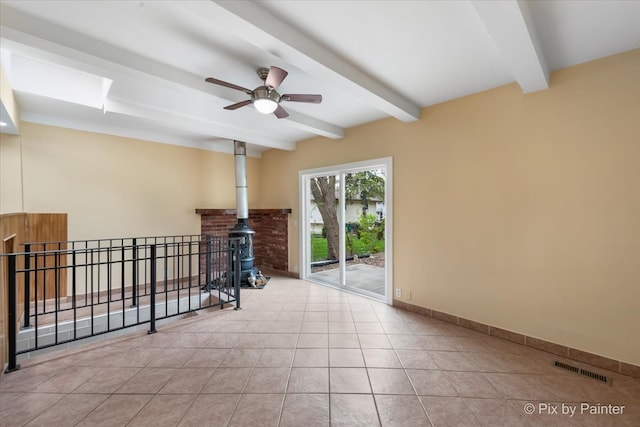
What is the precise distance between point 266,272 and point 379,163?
3410 millimetres

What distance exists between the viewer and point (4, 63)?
2.55 meters

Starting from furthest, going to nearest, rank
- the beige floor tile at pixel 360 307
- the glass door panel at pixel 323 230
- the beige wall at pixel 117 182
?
the glass door panel at pixel 323 230 → the beige wall at pixel 117 182 → the beige floor tile at pixel 360 307

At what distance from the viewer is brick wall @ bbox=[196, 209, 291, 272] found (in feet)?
17.0

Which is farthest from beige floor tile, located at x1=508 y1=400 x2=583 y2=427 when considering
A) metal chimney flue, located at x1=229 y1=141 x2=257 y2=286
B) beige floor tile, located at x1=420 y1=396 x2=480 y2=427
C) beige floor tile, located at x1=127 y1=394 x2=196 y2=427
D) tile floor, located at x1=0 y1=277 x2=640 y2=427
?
metal chimney flue, located at x1=229 y1=141 x2=257 y2=286

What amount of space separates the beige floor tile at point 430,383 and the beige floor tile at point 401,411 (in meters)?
0.12

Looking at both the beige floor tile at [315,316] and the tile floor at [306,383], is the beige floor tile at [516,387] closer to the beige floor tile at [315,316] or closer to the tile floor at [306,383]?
the tile floor at [306,383]

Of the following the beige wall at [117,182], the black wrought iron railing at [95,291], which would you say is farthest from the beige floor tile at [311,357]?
the beige wall at [117,182]

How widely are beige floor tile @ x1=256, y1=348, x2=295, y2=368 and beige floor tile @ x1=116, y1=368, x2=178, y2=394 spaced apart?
0.71 m

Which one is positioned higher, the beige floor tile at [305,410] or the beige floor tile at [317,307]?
the beige floor tile at [317,307]

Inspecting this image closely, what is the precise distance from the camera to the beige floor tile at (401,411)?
64.2 inches

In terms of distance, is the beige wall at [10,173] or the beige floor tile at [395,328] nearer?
the beige floor tile at [395,328]

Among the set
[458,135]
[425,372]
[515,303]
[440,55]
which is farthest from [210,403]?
[458,135]

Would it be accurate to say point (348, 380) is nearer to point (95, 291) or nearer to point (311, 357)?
point (311, 357)

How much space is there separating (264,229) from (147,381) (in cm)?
398
